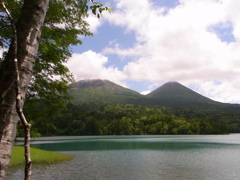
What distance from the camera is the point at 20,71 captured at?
249cm

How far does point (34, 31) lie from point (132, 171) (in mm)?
32091

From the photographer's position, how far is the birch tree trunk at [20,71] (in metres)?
2.31

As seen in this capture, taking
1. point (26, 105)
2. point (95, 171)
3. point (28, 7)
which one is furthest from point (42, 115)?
point (95, 171)

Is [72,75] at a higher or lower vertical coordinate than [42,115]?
higher

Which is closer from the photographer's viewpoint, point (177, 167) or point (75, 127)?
point (177, 167)

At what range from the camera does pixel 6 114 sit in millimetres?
2322

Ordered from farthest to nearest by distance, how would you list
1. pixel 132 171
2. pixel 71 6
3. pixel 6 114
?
pixel 132 171 → pixel 71 6 → pixel 6 114

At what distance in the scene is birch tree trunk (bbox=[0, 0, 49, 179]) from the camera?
2.31 meters

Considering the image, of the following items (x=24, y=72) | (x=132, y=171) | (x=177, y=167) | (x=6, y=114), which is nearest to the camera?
(x=6, y=114)

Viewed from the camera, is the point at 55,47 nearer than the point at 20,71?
No

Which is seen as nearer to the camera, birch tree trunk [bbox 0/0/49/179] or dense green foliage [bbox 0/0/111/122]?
birch tree trunk [bbox 0/0/49/179]

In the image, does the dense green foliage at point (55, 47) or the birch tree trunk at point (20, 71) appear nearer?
the birch tree trunk at point (20, 71)

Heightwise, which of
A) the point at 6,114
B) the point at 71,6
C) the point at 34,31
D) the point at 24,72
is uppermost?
the point at 71,6

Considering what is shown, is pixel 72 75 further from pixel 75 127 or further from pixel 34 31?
pixel 75 127
